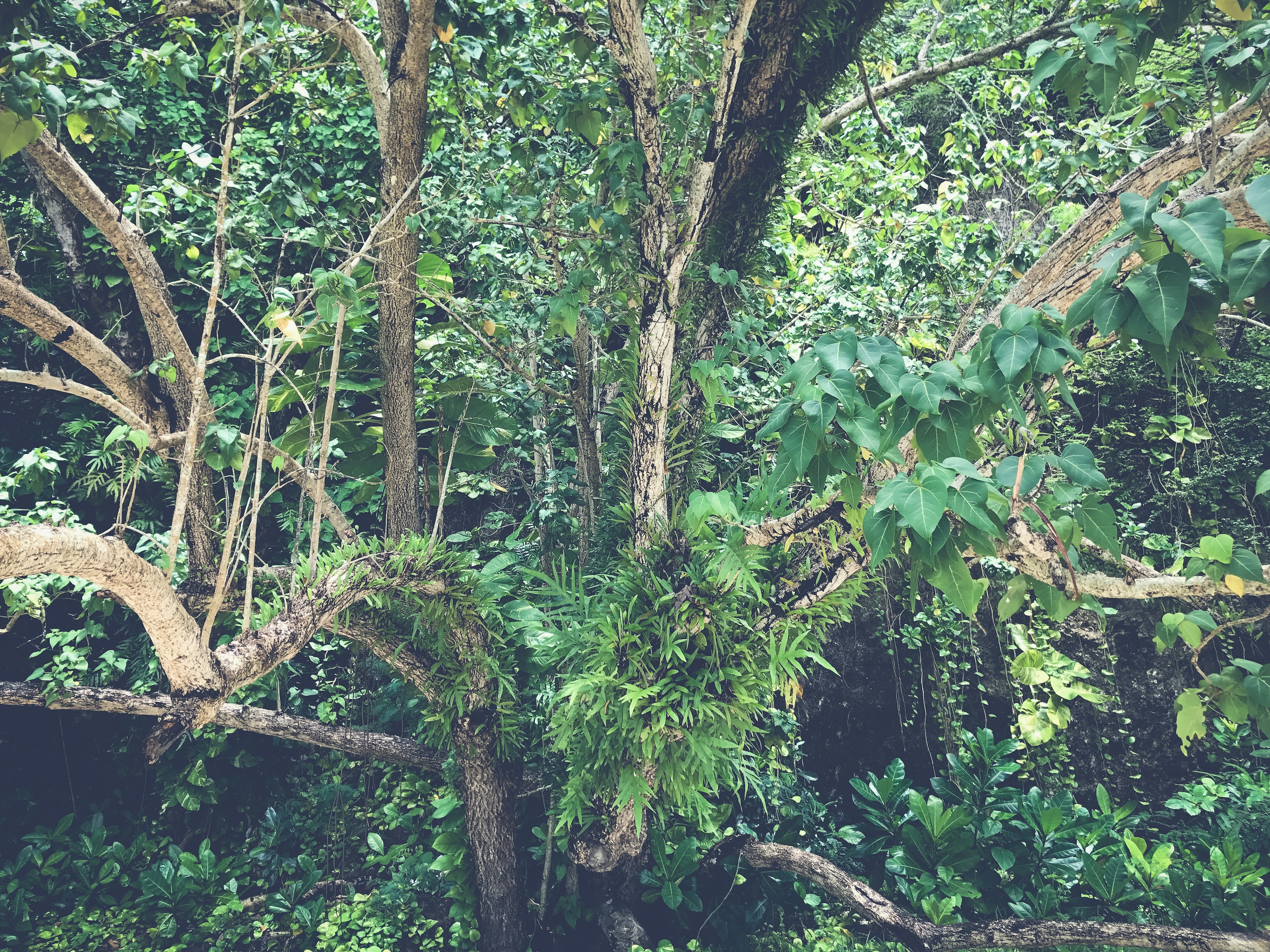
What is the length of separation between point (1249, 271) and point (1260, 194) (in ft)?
0.36

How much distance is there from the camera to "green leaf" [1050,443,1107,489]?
1.42m

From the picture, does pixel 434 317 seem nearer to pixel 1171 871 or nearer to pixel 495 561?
pixel 495 561

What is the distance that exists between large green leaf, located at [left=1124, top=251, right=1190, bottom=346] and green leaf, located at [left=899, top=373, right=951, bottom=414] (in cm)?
33

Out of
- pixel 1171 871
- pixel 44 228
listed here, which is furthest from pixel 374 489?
pixel 1171 871

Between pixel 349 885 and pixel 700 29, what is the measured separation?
4.27 meters

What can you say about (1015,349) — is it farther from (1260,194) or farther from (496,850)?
(496,850)

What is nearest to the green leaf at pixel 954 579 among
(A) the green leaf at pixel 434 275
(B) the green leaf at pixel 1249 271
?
(B) the green leaf at pixel 1249 271

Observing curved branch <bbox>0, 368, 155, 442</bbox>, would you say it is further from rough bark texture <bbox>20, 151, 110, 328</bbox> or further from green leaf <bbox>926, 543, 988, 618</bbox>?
green leaf <bbox>926, 543, 988, 618</bbox>

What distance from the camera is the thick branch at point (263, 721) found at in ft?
8.42

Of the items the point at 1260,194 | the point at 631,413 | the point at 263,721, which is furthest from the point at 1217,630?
the point at 263,721

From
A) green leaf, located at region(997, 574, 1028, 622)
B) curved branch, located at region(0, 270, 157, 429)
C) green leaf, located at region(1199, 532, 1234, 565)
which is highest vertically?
curved branch, located at region(0, 270, 157, 429)

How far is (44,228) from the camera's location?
3713mm

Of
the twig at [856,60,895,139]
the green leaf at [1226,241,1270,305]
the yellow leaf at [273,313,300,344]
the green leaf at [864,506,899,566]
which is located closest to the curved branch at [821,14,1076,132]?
the twig at [856,60,895,139]

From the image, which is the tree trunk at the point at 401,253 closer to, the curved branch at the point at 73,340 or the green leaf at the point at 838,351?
the curved branch at the point at 73,340
